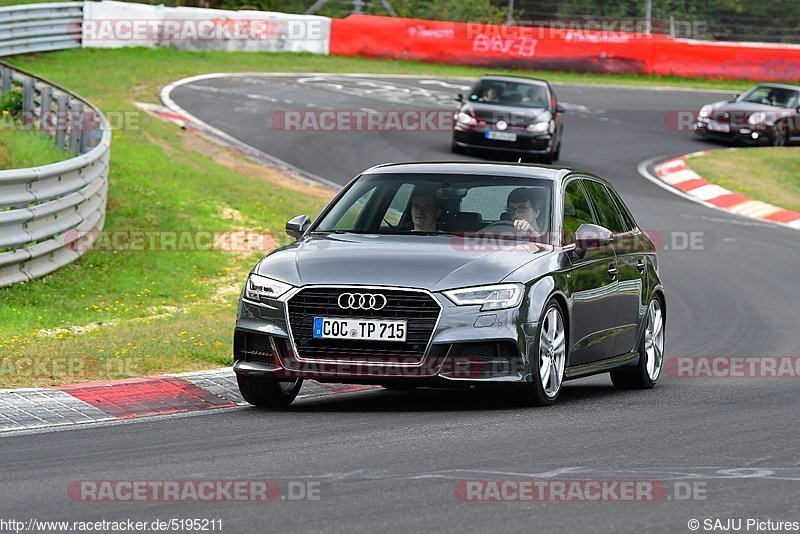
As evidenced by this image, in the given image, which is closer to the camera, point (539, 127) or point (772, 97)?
point (539, 127)

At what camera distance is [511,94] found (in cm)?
2761

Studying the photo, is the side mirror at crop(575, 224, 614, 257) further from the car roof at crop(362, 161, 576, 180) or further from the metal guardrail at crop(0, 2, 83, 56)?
the metal guardrail at crop(0, 2, 83, 56)

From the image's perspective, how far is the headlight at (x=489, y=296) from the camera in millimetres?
8688

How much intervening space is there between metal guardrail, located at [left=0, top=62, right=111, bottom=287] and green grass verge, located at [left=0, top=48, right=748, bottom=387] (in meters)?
0.20

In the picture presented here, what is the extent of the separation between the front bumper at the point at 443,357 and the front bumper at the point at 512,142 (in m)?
17.9

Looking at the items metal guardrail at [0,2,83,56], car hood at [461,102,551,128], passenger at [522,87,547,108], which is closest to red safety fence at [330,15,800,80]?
metal guardrail at [0,2,83,56]

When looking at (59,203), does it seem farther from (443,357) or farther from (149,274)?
(443,357)

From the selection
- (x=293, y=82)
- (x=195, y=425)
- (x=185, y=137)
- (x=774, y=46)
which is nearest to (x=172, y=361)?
(x=195, y=425)

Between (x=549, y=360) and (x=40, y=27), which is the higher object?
(x=549, y=360)

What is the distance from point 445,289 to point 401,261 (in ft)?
1.28

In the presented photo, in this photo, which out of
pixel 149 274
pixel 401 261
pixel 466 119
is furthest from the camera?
pixel 466 119

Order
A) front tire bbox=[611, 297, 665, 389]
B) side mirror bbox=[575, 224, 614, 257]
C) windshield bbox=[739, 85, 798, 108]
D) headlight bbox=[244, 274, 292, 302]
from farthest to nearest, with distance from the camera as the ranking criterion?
windshield bbox=[739, 85, 798, 108], front tire bbox=[611, 297, 665, 389], side mirror bbox=[575, 224, 614, 257], headlight bbox=[244, 274, 292, 302]

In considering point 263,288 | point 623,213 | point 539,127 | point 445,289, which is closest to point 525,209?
point 445,289

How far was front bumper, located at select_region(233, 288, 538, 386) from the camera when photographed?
28.3ft
